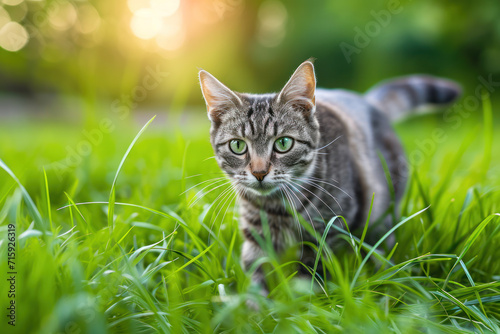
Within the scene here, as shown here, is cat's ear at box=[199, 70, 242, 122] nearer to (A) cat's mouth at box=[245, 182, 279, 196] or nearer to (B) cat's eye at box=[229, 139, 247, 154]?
(B) cat's eye at box=[229, 139, 247, 154]

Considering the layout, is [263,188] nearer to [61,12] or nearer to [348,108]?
[348,108]

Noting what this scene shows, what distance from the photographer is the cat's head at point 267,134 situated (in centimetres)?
143

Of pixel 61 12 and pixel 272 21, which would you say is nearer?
pixel 61 12

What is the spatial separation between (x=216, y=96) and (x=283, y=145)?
1.13 ft

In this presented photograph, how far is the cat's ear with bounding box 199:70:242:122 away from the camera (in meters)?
1.53

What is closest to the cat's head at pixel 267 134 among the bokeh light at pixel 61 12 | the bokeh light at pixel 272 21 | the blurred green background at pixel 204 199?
the blurred green background at pixel 204 199

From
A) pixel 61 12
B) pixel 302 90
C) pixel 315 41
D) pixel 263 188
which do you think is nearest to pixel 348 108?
pixel 302 90

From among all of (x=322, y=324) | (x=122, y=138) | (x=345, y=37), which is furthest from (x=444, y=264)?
(x=345, y=37)

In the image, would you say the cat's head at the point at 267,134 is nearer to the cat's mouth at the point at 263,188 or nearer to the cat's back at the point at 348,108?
the cat's mouth at the point at 263,188

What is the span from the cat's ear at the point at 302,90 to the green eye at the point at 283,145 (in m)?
0.14

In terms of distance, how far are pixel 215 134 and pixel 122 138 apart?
1887mm

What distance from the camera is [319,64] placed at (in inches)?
271

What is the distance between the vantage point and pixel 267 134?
149 cm

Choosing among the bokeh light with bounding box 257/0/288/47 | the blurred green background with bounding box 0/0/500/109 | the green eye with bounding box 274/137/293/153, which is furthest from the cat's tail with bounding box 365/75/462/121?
the bokeh light with bounding box 257/0/288/47
